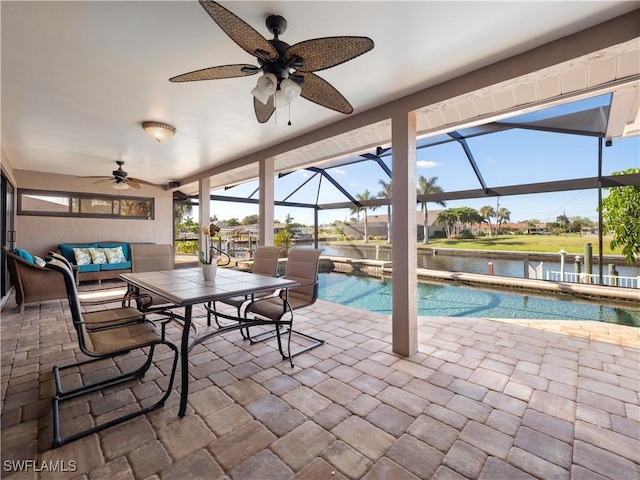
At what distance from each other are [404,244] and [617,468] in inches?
71.5

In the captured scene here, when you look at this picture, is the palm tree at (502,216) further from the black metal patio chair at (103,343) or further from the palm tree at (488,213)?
the black metal patio chair at (103,343)

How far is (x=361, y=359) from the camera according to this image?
2541mm

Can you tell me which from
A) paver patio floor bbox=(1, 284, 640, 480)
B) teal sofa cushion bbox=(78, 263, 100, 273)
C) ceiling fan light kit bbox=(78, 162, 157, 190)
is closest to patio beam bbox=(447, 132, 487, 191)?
paver patio floor bbox=(1, 284, 640, 480)

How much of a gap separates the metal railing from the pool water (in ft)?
2.28

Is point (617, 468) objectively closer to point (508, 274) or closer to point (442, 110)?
point (442, 110)

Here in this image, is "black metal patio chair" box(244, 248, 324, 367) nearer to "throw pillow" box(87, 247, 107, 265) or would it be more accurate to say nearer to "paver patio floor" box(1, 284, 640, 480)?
"paver patio floor" box(1, 284, 640, 480)

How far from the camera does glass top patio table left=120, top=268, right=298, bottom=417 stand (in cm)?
185

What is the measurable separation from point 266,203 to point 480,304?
14.6 feet

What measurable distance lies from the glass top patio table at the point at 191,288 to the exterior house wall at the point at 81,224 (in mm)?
5411

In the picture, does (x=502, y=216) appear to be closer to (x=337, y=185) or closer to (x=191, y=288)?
(x=337, y=185)

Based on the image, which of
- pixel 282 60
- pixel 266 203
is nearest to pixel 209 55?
pixel 282 60

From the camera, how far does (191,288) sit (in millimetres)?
2236

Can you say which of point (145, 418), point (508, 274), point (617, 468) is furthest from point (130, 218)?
point (508, 274)

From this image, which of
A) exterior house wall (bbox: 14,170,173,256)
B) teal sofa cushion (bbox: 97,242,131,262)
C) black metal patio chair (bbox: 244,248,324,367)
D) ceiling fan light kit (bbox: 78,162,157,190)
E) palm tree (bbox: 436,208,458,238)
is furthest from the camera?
palm tree (bbox: 436,208,458,238)
